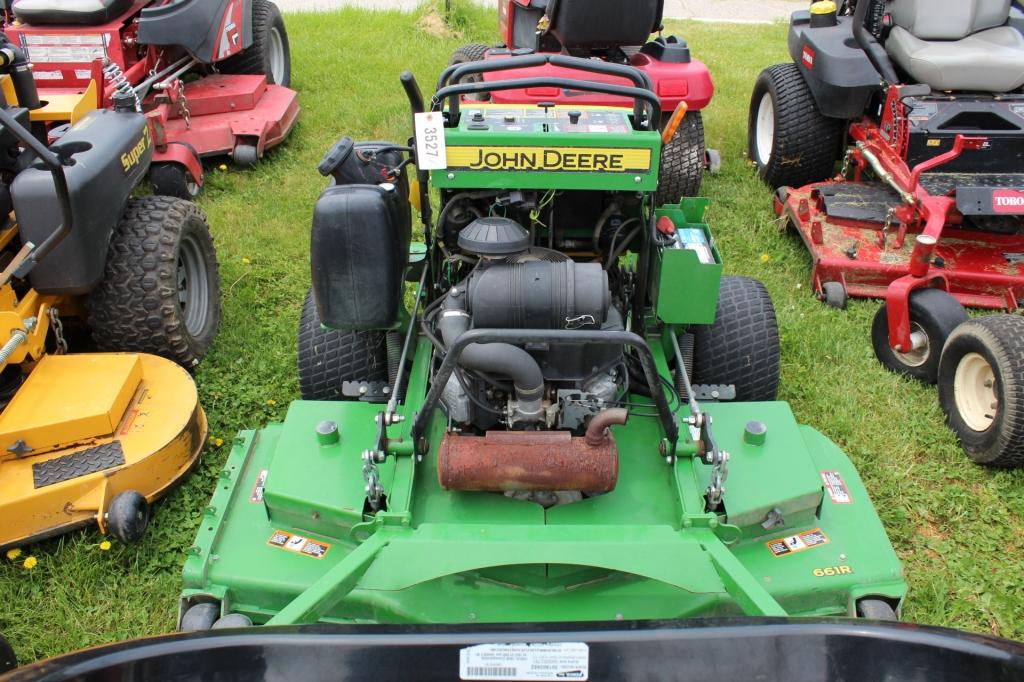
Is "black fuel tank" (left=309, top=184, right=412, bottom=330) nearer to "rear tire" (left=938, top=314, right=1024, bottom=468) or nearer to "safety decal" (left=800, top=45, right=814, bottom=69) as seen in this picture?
"rear tire" (left=938, top=314, right=1024, bottom=468)

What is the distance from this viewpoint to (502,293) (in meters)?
2.55

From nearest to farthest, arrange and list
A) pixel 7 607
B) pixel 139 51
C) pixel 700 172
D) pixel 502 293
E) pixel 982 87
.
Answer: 1. pixel 502 293
2. pixel 7 607
3. pixel 982 87
4. pixel 700 172
5. pixel 139 51

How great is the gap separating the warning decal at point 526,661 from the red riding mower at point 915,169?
247 centimetres

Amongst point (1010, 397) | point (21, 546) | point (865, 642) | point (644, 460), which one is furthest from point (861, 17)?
point (21, 546)

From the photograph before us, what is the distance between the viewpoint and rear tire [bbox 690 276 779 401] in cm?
339

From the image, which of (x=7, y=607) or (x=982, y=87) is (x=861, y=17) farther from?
(x=7, y=607)

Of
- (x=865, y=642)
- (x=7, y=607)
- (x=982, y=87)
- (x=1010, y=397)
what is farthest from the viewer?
(x=982, y=87)

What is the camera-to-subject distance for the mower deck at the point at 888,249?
4.48 meters

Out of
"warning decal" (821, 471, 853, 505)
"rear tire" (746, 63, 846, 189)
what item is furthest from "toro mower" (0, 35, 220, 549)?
"rear tire" (746, 63, 846, 189)

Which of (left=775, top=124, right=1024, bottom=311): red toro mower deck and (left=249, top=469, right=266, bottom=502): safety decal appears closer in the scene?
(left=249, top=469, right=266, bottom=502): safety decal

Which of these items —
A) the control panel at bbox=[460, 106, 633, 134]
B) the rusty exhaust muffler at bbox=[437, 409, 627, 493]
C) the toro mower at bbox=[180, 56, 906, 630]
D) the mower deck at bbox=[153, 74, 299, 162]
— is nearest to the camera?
the toro mower at bbox=[180, 56, 906, 630]

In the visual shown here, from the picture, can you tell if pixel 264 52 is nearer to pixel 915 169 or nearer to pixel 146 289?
pixel 146 289

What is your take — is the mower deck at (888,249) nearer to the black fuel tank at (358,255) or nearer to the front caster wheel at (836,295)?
the front caster wheel at (836,295)

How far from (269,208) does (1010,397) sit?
13.8 feet
